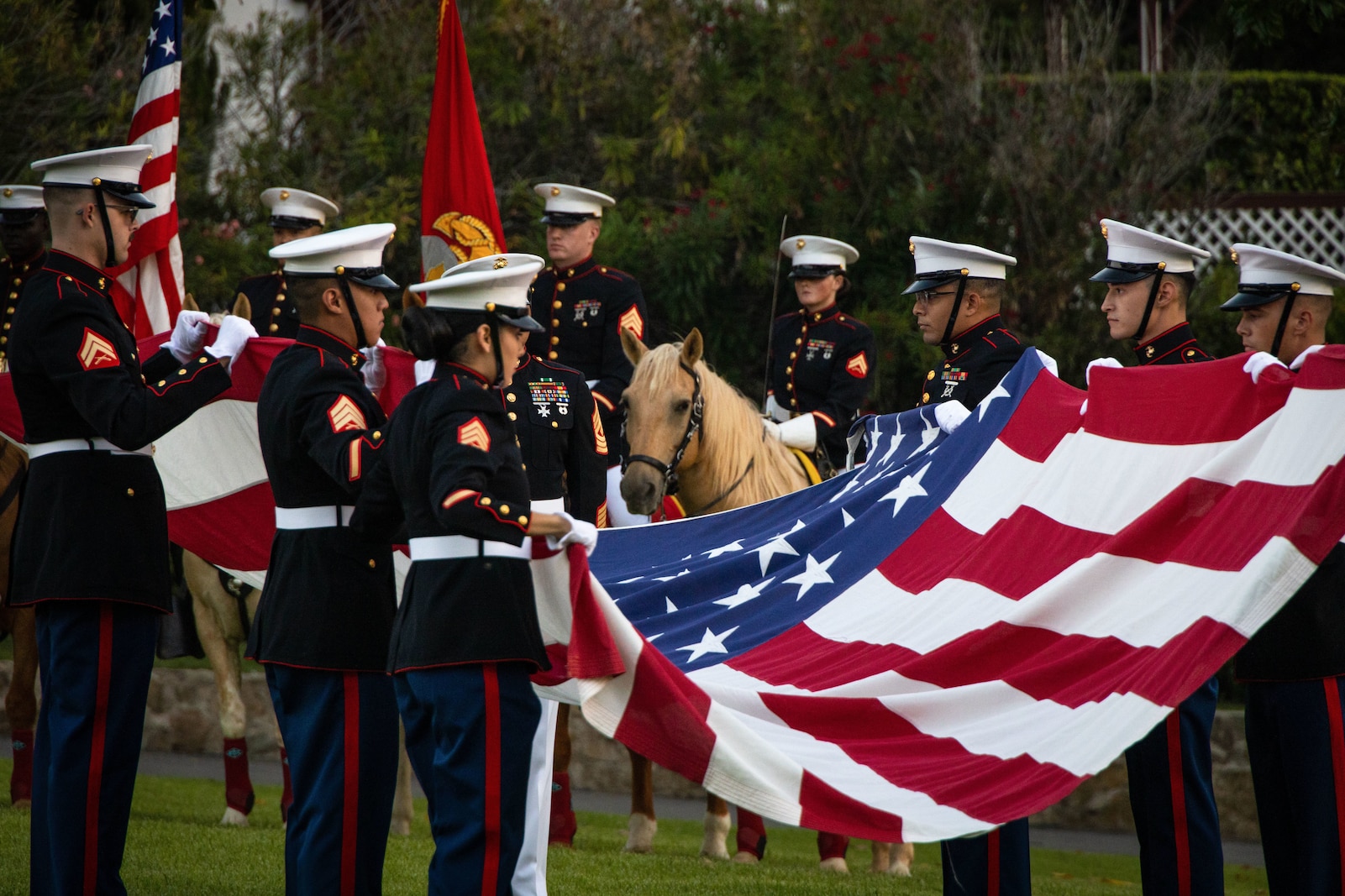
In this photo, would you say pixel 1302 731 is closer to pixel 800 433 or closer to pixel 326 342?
pixel 326 342

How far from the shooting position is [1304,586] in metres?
4.67

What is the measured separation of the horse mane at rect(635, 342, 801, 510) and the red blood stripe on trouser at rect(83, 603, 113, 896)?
2.75 m

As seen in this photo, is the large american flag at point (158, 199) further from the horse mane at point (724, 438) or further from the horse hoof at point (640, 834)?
the horse hoof at point (640, 834)

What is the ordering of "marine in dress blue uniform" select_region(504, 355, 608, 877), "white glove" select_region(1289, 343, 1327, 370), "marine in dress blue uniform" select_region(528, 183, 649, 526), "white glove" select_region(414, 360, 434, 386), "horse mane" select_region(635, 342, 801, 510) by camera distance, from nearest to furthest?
"white glove" select_region(1289, 343, 1327, 370) < "white glove" select_region(414, 360, 434, 386) < "marine in dress blue uniform" select_region(504, 355, 608, 877) < "horse mane" select_region(635, 342, 801, 510) < "marine in dress blue uniform" select_region(528, 183, 649, 526)

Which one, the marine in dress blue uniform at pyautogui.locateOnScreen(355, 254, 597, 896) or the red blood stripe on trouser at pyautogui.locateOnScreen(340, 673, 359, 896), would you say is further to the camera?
the red blood stripe on trouser at pyautogui.locateOnScreen(340, 673, 359, 896)

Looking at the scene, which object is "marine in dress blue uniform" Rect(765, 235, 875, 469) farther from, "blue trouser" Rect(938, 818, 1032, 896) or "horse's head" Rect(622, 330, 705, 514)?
"blue trouser" Rect(938, 818, 1032, 896)

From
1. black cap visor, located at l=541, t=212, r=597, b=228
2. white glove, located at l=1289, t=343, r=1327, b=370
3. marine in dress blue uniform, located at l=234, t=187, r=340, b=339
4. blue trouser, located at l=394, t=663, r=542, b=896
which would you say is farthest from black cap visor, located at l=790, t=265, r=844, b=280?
blue trouser, located at l=394, t=663, r=542, b=896

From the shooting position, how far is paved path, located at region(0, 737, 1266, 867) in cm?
818

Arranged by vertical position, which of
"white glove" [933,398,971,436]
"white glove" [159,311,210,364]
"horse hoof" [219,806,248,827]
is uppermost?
"white glove" [159,311,210,364]

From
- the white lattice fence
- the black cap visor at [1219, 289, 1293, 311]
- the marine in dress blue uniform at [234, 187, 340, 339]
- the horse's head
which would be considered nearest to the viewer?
the black cap visor at [1219, 289, 1293, 311]

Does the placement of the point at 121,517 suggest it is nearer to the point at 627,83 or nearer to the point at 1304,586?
the point at 1304,586

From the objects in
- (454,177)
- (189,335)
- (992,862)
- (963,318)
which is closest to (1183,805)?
(992,862)

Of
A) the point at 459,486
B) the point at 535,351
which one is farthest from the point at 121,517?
the point at 535,351

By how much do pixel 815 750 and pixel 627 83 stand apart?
9.85m
